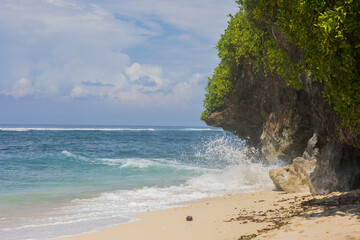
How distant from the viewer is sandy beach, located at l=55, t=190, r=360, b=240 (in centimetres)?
655

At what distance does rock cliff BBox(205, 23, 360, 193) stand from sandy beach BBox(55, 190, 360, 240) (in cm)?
94

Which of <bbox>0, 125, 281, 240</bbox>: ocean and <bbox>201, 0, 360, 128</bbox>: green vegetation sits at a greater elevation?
<bbox>201, 0, 360, 128</bbox>: green vegetation

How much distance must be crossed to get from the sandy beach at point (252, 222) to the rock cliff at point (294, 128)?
37.1 inches

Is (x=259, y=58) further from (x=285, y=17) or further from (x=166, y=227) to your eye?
(x=166, y=227)

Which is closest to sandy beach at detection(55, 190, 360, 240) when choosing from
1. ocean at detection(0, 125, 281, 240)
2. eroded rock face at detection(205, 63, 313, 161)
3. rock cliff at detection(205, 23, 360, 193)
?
rock cliff at detection(205, 23, 360, 193)

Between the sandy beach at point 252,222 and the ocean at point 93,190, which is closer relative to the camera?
the sandy beach at point 252,222

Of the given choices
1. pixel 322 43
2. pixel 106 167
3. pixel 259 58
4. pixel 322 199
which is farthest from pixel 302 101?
pixel 106 167

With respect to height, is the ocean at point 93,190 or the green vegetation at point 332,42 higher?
the green vegetation at point 332,42

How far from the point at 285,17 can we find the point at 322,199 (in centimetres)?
445

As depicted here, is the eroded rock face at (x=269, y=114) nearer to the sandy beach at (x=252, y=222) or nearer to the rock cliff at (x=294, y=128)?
the rock cliff at (x=294, y=128)

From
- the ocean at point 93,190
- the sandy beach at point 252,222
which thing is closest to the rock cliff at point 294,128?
the sandy beach at point 252,222

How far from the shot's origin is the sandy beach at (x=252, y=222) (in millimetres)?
6555

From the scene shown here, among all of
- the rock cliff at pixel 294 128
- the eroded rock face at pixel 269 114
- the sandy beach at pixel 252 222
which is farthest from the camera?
the eroded rock face at pixel 269 114

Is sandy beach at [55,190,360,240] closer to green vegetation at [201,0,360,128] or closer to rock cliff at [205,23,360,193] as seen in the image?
rock cliff at [205,23,360,193]
